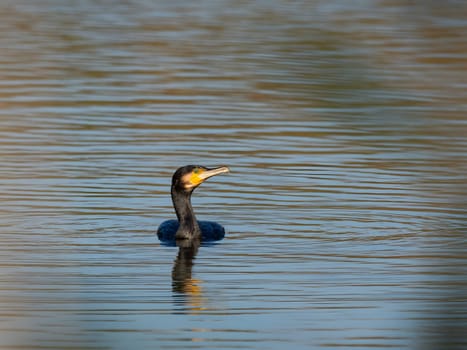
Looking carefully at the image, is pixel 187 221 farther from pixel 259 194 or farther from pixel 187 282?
pixel 187 282

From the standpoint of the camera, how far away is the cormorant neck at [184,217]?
11133 millimetres

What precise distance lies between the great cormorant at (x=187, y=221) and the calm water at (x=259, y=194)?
169 millimetres

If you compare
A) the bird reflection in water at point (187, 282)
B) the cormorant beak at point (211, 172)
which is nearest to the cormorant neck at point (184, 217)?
the bird reflection in water at point (187, 282)

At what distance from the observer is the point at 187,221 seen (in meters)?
11.2

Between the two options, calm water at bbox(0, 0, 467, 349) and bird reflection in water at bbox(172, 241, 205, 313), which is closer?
calm water at bbox(0, 0, 467, 349)

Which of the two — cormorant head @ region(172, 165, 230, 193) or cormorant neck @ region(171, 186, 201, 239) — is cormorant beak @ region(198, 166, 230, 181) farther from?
cormorant neck @ region(171, 186, 201, 239)

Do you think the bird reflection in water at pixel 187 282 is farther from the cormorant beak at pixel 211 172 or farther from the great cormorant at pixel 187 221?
the cormorant beak at pixel 211 172

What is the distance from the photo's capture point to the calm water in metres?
2.21

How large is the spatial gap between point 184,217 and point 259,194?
1.85 m

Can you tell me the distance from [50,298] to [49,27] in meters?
21.8

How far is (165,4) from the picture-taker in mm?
32156

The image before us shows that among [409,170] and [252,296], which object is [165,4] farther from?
[252,296]

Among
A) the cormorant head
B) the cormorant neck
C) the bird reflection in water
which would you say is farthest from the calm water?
the cormorant head

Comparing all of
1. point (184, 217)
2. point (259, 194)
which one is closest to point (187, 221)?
point (184, 217)
